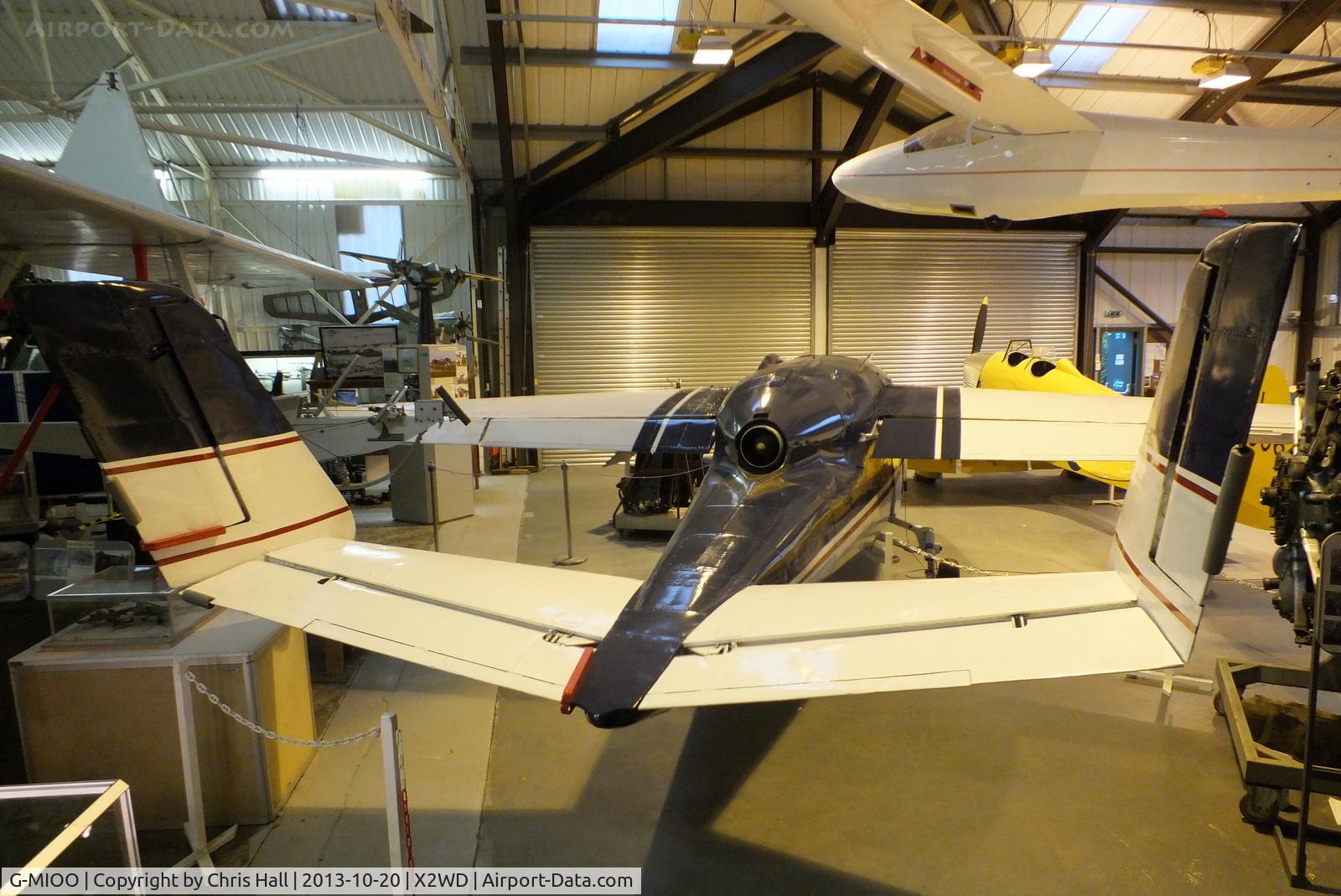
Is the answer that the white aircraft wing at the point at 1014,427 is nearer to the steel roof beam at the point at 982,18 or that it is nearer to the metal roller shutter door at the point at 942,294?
the steel roof beam at the point at 982,18

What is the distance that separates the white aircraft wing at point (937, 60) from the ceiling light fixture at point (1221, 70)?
4858 mm

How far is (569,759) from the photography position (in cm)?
378

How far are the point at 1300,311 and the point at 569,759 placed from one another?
70.4 ft

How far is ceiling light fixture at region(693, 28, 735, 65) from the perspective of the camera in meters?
8.95

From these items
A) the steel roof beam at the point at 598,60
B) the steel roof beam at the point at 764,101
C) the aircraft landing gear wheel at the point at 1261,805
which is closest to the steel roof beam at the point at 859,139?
the steel roof beam at the point at 764,101

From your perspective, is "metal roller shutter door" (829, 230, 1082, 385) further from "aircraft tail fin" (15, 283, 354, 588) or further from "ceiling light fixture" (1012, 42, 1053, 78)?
"aircraft tail fin" (15, 283, 354, 588)

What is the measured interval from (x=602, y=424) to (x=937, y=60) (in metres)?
4.70

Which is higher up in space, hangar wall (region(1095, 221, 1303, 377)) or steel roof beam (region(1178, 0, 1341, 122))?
steel roof beam (region(1178, 0, 1341, 122))

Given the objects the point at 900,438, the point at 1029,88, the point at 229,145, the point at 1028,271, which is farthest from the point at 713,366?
the point at 229,145

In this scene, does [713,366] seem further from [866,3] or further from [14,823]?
[14,823]

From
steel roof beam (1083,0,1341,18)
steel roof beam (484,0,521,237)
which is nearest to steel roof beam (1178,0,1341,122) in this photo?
steel roof beam (1083,0,1341,18)

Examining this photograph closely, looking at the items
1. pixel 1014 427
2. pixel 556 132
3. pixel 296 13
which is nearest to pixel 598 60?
pixel 556 132

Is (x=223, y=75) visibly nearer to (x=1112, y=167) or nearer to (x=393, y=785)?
(x=1112, y=167)

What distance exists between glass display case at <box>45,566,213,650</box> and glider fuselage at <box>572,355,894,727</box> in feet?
7.43
